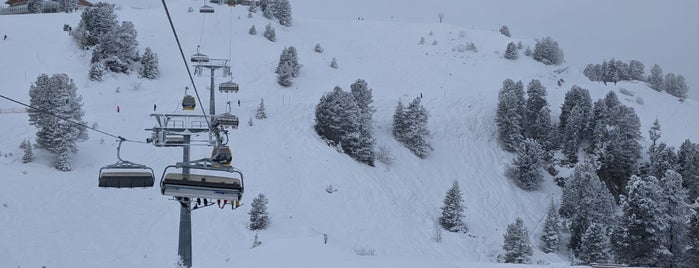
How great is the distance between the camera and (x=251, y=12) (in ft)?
238

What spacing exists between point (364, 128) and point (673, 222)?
20.5 m

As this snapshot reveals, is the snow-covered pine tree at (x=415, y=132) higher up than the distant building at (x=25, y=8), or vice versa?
the distant building at (x=25, y=8)

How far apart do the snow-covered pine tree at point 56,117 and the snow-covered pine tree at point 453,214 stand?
22.0 meters

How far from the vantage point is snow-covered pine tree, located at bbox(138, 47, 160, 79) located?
4949 cm

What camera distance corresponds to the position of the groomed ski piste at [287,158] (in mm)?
23953

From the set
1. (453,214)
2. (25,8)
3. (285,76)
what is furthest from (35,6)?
(453,214)

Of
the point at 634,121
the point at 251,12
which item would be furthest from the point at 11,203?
the point at 251,12

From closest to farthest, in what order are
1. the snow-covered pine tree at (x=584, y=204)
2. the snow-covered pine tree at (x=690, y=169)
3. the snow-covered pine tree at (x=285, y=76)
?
the snow-covered pine tree at (x=584, y=204) < the snow-covered pine tree at (x=690, y=169) < the snow-covered pine tree at (x=285, y=76)

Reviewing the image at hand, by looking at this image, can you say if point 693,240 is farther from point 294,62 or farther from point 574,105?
point 294,62

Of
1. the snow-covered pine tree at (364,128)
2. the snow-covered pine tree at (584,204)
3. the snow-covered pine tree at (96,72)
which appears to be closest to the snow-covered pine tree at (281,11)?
the snow-covered pine tree at (96,72)

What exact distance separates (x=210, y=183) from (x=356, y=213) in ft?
70.7

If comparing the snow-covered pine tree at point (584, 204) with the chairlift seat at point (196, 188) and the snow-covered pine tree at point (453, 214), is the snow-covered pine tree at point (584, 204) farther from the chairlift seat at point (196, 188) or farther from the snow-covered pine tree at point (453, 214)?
the chairlift seat at point (196, 188)

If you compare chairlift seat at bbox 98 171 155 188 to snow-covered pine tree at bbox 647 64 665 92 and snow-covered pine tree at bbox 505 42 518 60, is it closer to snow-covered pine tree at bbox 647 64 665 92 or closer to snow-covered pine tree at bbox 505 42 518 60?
snow-covered pine tree at bbox 505 42 518 60

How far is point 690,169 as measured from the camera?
41.1 metres
